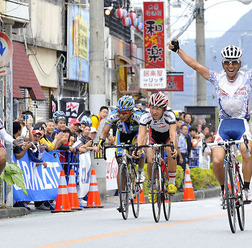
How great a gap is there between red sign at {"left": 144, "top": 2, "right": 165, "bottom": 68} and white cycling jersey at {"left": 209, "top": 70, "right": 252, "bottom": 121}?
2669 cm


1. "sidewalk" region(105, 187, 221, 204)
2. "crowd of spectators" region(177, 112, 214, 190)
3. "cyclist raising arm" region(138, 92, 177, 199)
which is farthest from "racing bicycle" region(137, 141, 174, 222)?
"crowd of spectators" region(177, 112, 214, 190)

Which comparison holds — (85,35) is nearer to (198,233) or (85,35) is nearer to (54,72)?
(54,72)

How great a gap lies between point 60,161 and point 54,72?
44.7 ft

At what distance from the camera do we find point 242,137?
11.0 meters

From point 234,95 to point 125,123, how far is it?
137 inches

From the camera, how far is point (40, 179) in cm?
1700

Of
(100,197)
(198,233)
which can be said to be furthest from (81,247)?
(100,197)

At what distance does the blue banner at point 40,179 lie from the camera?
16.4 m

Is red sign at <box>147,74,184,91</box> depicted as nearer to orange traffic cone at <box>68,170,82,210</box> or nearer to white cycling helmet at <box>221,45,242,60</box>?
orange traffic cone at <box>68,170,82,210</box>

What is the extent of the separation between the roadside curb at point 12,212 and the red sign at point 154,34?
22998mm

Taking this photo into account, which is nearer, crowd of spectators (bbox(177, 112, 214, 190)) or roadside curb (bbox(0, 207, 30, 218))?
roadside curb (bbox(0, 207, 30, 218))

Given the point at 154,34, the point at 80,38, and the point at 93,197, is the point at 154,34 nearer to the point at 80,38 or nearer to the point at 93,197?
the point at 80,38

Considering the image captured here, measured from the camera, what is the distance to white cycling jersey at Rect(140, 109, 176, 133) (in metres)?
13.4

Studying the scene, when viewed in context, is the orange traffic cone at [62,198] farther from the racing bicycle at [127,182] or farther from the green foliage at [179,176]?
the green foliage at [179,176]
